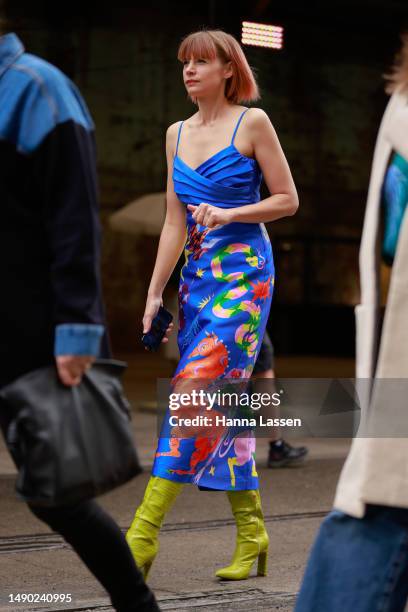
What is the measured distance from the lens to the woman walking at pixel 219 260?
4.21 meters

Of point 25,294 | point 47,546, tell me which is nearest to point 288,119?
point 47,546

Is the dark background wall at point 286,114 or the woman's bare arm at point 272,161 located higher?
the woman's bare arm at point 272,161

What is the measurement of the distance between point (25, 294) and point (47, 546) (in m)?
2.48

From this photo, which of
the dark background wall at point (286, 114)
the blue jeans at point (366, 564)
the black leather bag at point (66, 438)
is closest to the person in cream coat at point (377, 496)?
the blue jeans at point (366, 564)

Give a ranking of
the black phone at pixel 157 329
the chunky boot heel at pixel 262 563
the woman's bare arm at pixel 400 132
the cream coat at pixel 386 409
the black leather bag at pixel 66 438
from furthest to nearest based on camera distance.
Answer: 1. the chunky boot heel at pixel 262 563
2. the black phone at pixel 157 329
3. the black leather bag at pixel 66 438
4. the woman's bare arm at pixel 400 132
5. the cream coat at pixel 386 409

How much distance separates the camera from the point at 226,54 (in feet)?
14.9

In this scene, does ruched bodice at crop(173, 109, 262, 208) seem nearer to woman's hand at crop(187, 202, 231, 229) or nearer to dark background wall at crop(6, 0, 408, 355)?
woman's hand at crop(187, 202, 231, 229)

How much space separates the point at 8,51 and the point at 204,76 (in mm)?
1628

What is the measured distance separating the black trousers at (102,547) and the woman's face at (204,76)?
194 cm

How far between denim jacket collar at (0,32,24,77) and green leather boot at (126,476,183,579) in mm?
1724

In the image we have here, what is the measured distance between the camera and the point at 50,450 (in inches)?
106

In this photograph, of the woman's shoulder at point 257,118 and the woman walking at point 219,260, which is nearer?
the woman walking at point 219,260

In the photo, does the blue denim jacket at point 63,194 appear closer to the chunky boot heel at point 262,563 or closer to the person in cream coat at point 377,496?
the person in cream coat at point 377,496

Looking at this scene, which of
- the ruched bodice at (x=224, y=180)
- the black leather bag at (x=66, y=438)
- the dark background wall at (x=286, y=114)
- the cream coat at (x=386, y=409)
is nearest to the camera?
the cream coat at (x=386, y=409)
